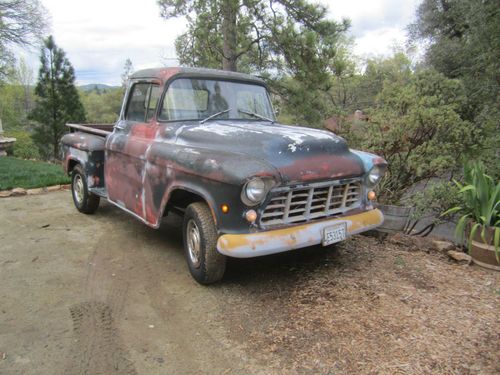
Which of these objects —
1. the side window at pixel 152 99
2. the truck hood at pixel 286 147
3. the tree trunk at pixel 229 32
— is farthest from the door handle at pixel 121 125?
the tree trunk at pixel 229 32

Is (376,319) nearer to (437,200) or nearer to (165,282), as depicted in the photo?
(165,282)

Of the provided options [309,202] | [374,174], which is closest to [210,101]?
[309,202]

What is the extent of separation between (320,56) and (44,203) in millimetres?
7087

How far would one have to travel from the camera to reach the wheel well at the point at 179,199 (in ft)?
12.7

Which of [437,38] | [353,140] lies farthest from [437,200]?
[437,38]

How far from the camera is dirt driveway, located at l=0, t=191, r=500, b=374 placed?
2629 mm

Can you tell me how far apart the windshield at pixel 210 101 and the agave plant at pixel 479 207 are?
2.44m

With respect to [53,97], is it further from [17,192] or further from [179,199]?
[179,199]

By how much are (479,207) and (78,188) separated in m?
5.40

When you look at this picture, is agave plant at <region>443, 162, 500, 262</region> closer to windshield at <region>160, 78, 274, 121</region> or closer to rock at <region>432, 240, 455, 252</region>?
rock at <region>432, 240, 455, 252</region>

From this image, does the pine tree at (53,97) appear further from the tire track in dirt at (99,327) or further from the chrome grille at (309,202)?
the chrome grille at (309,202)

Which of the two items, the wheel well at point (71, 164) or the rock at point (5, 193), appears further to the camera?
the rock at point (5, 193)

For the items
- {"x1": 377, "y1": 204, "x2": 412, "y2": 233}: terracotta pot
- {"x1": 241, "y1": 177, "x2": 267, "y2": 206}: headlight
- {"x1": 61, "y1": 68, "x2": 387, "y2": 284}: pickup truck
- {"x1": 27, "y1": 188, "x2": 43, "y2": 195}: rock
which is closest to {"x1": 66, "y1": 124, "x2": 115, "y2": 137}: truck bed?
{"x1": 61, "y1": 68, "x2": 387, "y2": 284}: pickup truck

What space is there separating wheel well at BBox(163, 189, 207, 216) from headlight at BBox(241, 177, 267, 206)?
75 centimetres
